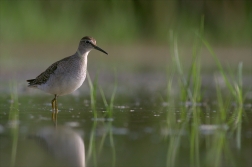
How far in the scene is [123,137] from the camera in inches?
205

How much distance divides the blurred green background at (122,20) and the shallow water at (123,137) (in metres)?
6.79

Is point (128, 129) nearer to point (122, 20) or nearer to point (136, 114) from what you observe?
point (136, 114)

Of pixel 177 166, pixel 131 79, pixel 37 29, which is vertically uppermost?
pixel 37 29

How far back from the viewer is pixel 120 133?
5402mm

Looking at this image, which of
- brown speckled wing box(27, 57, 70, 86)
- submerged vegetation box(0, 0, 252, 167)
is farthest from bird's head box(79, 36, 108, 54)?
submerged vegetation box(0, 0, 252, 167)

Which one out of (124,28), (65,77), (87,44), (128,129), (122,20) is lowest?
(128,129)

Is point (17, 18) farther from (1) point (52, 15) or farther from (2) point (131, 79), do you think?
(2) point (131, 79)

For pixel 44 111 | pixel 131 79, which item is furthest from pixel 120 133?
pixel 131 79

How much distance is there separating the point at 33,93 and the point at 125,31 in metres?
5.72

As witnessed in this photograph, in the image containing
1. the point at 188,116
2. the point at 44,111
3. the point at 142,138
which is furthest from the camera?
the point at 44,111

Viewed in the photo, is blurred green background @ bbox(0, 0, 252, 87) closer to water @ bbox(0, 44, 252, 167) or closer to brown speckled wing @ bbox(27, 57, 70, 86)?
water @ bbox(0, 44, 252, 167)

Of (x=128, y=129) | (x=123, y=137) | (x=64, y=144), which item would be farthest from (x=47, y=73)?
(x=64, y=144)

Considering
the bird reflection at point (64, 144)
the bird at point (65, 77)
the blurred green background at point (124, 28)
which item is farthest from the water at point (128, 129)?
the blurred green background at point (124, 28)

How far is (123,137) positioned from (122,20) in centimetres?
911
